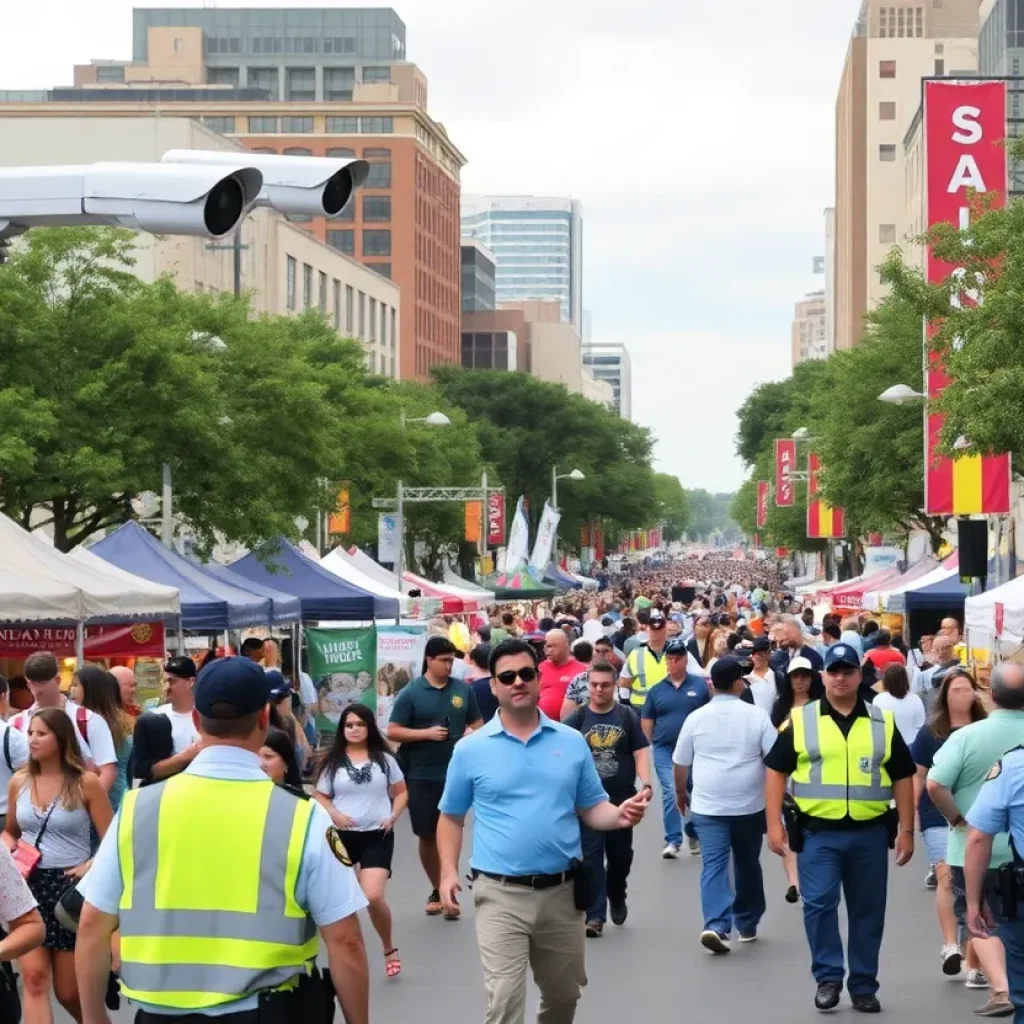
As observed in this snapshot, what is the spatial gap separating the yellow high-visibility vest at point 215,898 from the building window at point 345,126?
13480 cm

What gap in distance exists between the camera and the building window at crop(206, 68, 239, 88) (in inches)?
6280

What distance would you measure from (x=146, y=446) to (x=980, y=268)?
11.6m

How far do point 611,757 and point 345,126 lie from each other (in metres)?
128

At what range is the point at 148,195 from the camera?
852 cm

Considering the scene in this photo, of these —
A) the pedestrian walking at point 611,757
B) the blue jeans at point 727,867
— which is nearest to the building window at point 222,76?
the pedestrian walking at point 611,757

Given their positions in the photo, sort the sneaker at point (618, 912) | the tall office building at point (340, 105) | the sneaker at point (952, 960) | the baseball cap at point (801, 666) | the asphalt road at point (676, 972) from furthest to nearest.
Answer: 1. the tall office building at point (340, 105)
2. the baseball cap at point (801, 666)
3. the sneaker at point (618, 912)
4. the sneaker at point (952, 960)
5. the asphalt road at point (676, 972)

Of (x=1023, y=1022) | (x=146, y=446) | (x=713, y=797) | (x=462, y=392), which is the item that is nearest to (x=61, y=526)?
(x=146, y=446)

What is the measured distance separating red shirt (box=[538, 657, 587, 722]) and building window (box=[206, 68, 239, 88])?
474 ft

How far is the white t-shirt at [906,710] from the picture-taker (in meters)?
15.7

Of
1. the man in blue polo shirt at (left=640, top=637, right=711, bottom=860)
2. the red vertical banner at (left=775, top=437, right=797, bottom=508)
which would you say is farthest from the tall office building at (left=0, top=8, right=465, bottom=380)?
the man in blue polo shirt at (left=640, top=637, right=711, bottom=860)

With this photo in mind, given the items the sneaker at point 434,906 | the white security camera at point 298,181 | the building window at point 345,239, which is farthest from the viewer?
the building window at point 345,239

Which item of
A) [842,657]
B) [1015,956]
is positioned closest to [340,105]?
[842,657]

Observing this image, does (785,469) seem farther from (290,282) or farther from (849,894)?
(849,894)

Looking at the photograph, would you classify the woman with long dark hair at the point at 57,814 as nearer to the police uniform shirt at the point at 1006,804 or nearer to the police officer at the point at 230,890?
the police uniform shirt at the point at 1006,804
